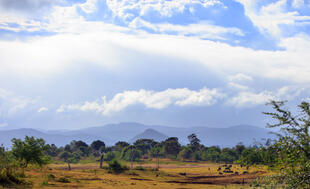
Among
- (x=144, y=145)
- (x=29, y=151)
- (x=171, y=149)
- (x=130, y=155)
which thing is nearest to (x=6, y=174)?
(x=29, y=151)

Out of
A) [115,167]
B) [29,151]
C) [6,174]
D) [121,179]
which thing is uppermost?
[29,151]

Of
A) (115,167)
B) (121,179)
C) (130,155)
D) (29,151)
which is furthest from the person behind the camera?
(130,155)

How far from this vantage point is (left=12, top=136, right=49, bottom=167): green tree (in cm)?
4150

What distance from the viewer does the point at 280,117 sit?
1316cm

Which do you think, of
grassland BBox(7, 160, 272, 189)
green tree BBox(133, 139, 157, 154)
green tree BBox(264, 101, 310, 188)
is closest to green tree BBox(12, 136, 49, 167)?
grassland BBox(7, 160, 272, 189)

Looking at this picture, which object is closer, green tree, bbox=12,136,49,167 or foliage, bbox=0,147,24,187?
foliage, bbox=0,147,24,187

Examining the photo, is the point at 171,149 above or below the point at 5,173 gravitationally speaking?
above

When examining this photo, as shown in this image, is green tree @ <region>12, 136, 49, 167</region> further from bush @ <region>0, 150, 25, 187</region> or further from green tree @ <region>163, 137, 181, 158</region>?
green tree @ <region>163, 137, 181, 158</region>

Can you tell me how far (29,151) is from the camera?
41875mm

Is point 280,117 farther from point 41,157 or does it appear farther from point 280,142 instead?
point 41,157

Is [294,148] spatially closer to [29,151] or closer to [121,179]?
[29,151]

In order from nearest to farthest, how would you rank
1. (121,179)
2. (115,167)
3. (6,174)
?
(6,174), (121,179), (115,167)

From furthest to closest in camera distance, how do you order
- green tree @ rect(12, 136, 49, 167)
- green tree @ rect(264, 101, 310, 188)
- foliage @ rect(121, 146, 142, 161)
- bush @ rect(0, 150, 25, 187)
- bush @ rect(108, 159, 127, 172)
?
foliage @ rect(121, 146, 142, 161), bush @ rect(108, 159, 127, 172), green tree @ rect(12, 136, 49, 167), bush @ rect(0, 150, 25, 187), green tree @ rect(264, 101, 310, 188)

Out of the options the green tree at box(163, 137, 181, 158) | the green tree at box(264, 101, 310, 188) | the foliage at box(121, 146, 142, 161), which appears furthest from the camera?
the green tree at box(163, 137, 181, 158)
